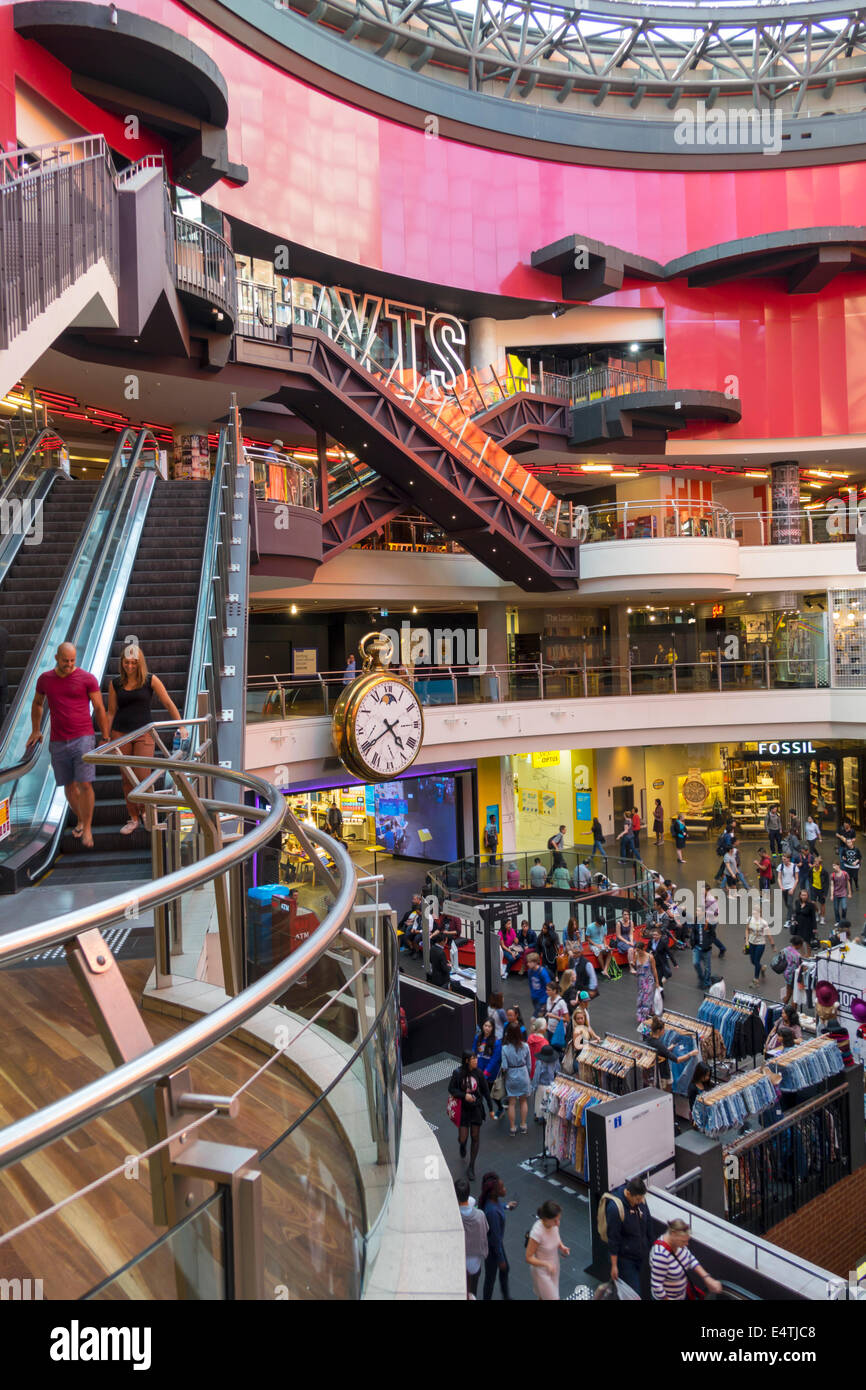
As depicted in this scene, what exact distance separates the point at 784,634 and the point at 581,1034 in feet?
54.0

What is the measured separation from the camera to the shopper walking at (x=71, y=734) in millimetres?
5863

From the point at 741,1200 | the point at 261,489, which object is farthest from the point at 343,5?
the point at 741,1200

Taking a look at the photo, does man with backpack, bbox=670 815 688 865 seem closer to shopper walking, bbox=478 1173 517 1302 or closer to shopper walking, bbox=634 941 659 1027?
shopper walking, bbox=634 941 659 1027

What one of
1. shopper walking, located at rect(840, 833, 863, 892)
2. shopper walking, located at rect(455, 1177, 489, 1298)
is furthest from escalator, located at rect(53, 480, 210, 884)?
shopper walking, located at rect(840, 833, 863, 892)

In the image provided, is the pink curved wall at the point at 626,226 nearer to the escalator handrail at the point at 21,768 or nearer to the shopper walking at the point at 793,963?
the shopper walking at the point at 793,963

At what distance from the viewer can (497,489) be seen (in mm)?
18891

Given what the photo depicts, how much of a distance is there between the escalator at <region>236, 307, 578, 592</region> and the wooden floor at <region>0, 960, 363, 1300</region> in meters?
14.5

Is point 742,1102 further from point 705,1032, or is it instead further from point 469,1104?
point 469,1104

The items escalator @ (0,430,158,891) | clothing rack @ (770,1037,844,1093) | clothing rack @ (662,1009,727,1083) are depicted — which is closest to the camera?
escalator @ (0,430,158,891)

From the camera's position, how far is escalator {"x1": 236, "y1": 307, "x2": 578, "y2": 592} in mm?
16812

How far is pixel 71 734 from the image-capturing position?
5891 mm

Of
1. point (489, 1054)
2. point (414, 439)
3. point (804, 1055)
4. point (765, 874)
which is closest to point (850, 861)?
point (765, 874)

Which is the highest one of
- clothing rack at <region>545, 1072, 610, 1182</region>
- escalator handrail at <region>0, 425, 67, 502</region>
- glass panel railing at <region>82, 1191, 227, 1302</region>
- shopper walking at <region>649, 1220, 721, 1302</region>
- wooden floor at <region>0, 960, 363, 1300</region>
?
escalator handrail at <region>0, 425, 67, 502</region>

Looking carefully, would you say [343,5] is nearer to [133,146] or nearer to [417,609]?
[133,146]
